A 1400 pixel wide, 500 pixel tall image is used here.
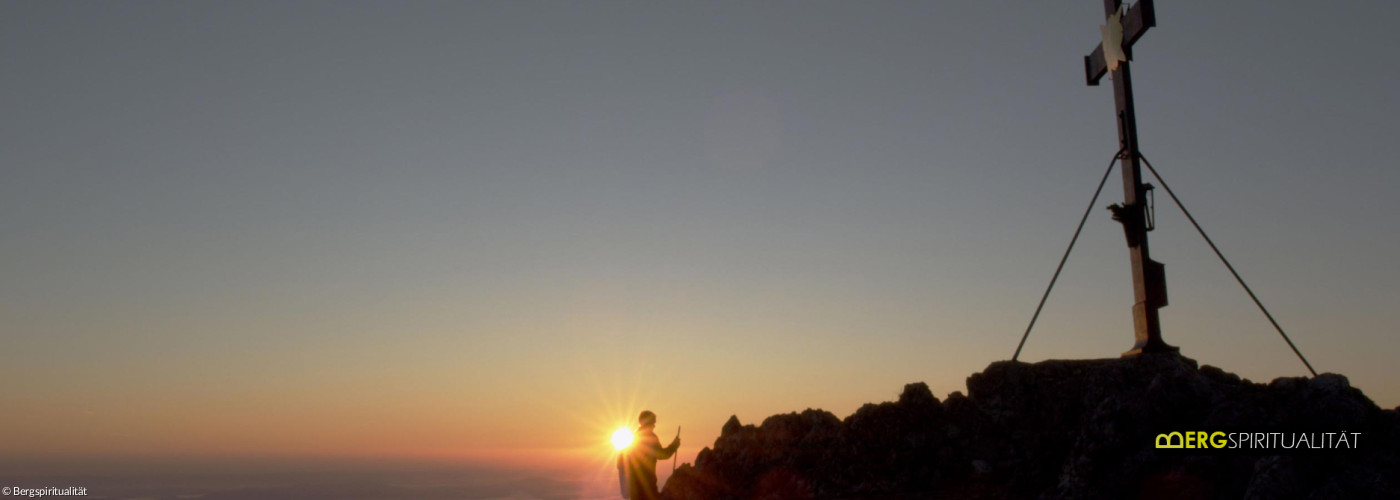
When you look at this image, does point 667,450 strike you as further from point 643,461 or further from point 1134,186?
point 1134,186

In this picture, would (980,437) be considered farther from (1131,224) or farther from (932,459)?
(1131,224)

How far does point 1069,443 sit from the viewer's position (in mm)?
15914

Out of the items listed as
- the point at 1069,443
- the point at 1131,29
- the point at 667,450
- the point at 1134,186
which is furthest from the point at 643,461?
the point at 1131,29

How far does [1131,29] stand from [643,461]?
11.9 metres

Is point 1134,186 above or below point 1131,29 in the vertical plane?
below

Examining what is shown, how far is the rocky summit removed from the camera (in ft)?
42.7

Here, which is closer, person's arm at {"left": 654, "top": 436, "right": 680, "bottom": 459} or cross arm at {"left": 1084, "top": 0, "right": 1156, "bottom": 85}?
person's arm at {"left": 654, "top": 436, "right": 680, "bottom": 459}

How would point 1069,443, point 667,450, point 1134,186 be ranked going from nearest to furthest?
1. point 1069,443
2. point 667,450
3. point 1134,186

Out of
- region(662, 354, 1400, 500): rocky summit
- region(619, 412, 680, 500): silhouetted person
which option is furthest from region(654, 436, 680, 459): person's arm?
region(662, 354, 1400, 500): rocky summit

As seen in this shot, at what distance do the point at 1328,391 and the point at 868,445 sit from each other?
6685 mm

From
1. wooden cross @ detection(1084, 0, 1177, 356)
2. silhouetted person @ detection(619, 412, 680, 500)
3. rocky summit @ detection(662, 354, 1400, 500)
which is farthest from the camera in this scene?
wooden cross @ detection(1084, 0, 1177, 356)

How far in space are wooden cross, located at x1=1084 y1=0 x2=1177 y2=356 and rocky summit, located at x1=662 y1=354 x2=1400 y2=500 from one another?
1132mm

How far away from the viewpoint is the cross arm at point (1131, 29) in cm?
1862

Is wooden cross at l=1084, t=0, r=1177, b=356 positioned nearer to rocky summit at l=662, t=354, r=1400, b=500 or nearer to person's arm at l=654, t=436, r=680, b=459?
rocky summit at l=662, t=354, r=1400, b=500
